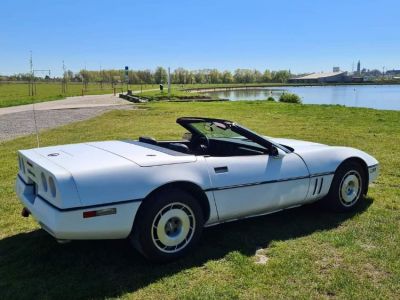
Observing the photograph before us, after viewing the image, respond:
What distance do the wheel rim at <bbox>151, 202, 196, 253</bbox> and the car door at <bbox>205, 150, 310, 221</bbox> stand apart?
1.08 feet

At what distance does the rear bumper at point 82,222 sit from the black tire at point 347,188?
2.44m

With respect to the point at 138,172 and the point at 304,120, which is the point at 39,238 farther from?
the point at 304,120

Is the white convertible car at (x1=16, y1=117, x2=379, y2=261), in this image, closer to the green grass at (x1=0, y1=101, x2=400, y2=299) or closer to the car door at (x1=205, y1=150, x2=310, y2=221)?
→ the car door at (x1=205, y1=150, x2=310, y2=221)

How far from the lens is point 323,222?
462 centimetres

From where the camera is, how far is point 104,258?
3742mm

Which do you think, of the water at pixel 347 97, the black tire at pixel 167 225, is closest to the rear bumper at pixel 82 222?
the black tire at pixel 167 225

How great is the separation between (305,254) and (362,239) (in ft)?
2.38

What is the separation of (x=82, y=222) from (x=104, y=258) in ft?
2.22

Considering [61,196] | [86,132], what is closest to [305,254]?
[61,196]

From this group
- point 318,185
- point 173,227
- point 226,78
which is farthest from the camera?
point 226,78

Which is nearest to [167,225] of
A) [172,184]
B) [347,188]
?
[172,184]

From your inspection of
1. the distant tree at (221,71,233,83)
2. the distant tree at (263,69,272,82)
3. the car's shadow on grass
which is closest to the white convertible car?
the car's shadow on grass

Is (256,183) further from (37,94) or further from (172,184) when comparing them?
(37,94)

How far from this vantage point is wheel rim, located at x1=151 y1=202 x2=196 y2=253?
11.6 feet
